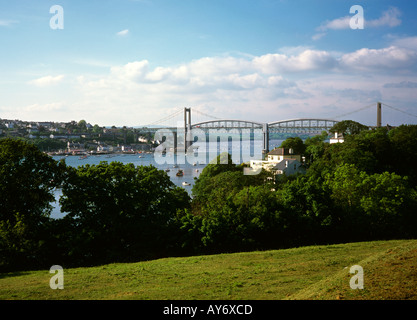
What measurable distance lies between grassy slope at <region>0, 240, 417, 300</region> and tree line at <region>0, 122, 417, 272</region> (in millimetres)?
1555

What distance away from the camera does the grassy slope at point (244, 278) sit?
25.3 ft

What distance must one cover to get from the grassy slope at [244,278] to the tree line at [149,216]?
1555 millimetres

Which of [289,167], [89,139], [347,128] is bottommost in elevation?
[289,167]

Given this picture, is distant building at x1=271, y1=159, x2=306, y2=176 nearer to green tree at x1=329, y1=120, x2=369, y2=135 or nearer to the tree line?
green tree at x1=329, y1=120, x2=369, y2=135

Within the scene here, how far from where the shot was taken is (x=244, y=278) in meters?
10.1

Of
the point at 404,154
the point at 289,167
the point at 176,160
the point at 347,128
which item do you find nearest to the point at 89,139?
the point at 176,160

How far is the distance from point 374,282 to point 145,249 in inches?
385

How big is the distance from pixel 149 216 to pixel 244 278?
7.55 m

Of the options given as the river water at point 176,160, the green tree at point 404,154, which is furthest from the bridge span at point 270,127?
the green tree at point 404,154

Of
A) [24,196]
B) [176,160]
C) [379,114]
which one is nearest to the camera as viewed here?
[24,196]

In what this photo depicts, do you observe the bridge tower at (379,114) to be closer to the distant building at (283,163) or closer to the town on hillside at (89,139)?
the distant building at (283,163)

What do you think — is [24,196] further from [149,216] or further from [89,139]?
[89,139]
